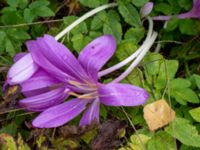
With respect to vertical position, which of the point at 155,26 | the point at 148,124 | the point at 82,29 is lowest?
the point at 148,124

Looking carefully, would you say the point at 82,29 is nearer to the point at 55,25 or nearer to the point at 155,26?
the point at 55,25

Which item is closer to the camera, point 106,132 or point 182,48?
point 106,132

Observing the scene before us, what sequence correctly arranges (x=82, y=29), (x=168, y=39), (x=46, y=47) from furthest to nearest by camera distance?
(x=168, y=39)
(x=82, y=29)
(x=46, y=47)

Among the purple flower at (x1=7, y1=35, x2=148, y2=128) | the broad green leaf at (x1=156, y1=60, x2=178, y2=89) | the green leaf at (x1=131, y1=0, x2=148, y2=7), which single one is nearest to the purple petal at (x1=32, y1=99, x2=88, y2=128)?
the purple flower at (x1=7, y1=35, x2=148, y2=128)

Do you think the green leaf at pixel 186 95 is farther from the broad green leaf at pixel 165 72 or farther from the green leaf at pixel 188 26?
the green leaf at pixel 188 26

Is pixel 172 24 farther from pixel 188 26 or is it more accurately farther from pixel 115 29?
pixel 115 29

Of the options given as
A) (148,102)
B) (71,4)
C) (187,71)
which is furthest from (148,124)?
(71,4)

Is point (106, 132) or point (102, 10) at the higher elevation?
point (102, 10)
